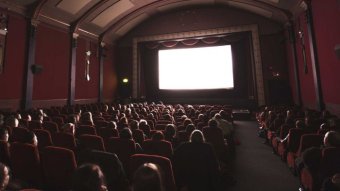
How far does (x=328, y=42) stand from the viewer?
22.9ft

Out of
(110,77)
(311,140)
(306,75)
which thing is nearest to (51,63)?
(110,77)

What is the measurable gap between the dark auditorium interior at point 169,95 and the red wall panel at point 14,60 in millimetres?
43

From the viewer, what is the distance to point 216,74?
1462 centimetres

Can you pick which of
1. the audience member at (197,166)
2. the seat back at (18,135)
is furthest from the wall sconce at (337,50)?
the seat back at (18,135)

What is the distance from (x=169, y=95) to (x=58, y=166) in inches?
541

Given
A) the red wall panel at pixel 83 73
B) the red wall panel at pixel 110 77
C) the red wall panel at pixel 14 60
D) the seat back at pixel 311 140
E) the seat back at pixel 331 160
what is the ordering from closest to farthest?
the seat back at pixel 331 160 < the seat back at pixel 311 140 < the red wall panel at pixel 14 60 < the red wall panel at pixel 83 73 < the red wall panel at pixel 110 77

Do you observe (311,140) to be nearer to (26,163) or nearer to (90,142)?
(90,142)

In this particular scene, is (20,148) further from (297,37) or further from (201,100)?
(201,100)

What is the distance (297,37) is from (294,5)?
1595mm

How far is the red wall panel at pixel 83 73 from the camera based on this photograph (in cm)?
1237

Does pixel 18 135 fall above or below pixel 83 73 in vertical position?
below

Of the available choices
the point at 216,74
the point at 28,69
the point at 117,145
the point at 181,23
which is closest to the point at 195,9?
the point at 181,23

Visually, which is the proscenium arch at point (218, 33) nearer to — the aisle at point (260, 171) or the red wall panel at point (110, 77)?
the red wall panel at point (110, 77)

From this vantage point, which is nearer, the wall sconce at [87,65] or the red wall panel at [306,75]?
the red wall panel at [306,75]
